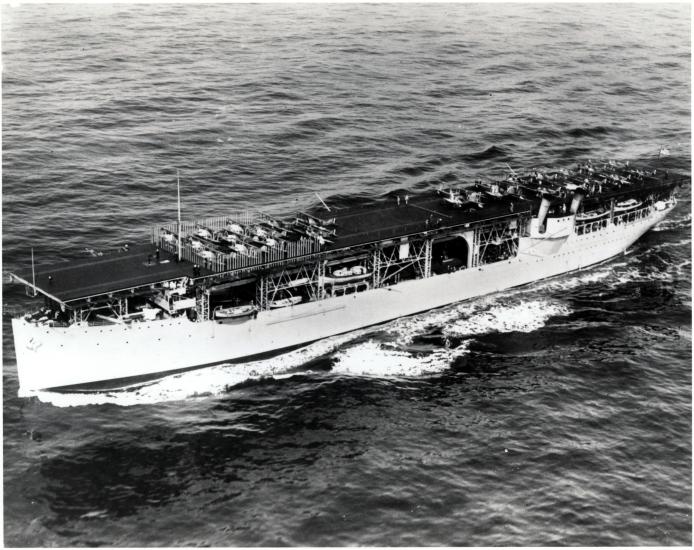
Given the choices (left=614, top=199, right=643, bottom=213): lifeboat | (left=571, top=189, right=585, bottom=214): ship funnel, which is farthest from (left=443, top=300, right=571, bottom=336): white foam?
(left=614, top=199, right=643, bottom=213): lifeboat

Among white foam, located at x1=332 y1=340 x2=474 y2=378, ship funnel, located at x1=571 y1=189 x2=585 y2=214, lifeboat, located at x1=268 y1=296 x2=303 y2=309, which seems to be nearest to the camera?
white foam, located at x1=332 y1=340 x2=474 y2=378

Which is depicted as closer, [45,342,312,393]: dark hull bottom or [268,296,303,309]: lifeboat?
[45,342,312,393]: dark hull bottom

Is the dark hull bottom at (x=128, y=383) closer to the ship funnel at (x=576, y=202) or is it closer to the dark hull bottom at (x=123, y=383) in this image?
the dark hull bottom at (x=123, y=383)

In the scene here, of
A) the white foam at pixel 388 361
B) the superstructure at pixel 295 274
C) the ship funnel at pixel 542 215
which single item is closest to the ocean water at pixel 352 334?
the white foam at pixel 388 361

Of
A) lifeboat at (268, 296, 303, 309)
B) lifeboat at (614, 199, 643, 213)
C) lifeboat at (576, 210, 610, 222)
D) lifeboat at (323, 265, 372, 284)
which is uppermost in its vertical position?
lifeboat at (614, 199, 643, 213)

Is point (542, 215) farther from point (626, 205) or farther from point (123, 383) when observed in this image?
point (123, 383)

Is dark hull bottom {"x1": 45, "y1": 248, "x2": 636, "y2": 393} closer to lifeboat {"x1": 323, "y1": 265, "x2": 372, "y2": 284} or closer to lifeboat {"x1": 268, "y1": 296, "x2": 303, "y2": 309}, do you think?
lifeboat {"x1": 268, "y1": 296, "x2": 303, "y2": 309}

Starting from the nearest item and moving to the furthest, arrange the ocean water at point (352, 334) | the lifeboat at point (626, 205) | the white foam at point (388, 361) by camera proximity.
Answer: the ocean water at point (352, 334)
the white foam at point (388, 361)
the lifeboat at point (626, 205)

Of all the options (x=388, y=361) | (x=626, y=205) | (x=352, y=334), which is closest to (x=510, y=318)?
(x=388, y=361)
